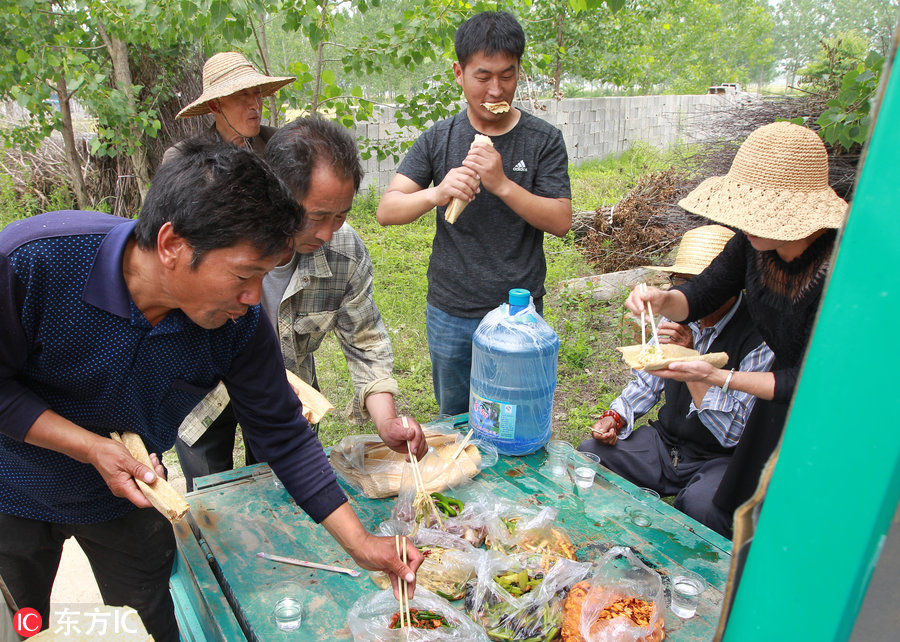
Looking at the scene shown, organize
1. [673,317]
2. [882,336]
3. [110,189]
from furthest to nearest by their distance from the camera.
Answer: [110,189] → [673,317] → [882,336]

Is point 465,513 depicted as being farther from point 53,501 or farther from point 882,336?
point 882,336

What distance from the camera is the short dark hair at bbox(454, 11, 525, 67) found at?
101 inches

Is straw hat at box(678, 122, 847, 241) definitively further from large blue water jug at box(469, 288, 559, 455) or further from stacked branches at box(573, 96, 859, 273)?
stacked branches at box(573, 96, 859, 273)

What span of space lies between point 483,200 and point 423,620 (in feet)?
5.88

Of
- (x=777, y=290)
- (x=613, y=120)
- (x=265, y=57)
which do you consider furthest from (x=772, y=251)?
(x=613, y=120)

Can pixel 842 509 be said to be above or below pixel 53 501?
above

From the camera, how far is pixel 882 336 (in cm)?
53

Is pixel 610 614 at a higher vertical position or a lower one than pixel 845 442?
lower

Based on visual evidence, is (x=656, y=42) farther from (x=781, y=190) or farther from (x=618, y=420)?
(x=781, y=190)

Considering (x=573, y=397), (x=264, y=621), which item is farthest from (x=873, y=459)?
(x=573, y=397)

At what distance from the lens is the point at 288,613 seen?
1.49 metres

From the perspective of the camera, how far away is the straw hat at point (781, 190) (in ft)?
6.09

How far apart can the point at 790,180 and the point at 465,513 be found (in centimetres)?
144

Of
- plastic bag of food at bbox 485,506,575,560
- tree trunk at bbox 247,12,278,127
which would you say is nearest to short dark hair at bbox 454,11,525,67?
tree trunk at bbox 247,12,278,127
